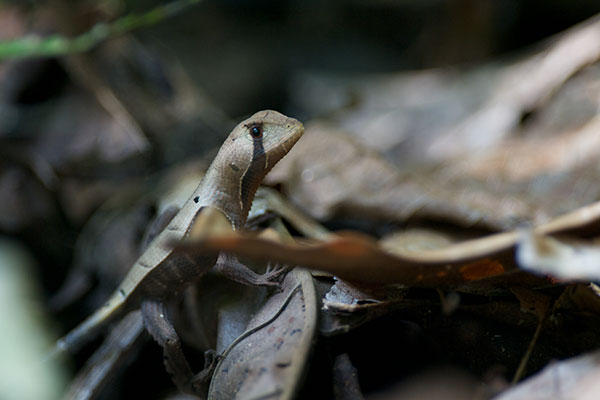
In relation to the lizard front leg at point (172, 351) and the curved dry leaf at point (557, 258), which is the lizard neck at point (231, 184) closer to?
the lizard front leg at point (172, 351)

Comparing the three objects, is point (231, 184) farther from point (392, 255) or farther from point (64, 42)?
point (64, 42)

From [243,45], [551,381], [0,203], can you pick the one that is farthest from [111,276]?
[243,45]

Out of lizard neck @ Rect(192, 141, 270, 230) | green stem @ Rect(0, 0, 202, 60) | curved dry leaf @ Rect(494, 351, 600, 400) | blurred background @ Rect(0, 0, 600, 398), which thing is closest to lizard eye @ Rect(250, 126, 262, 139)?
lizard neck @ Rect(192, 141, 270, 230)

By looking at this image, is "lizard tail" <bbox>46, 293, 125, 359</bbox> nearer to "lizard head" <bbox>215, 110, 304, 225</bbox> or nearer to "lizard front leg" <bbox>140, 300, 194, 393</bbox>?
"lizard front leg" <bbox>140, 300, 194, 393</bbox>

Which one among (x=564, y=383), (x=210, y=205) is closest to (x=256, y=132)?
(x=210, y=205)

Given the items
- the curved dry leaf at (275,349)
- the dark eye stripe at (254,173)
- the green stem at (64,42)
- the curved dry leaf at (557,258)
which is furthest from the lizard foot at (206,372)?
the green stem at (64,42)

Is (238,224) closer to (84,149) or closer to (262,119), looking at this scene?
(262,119)

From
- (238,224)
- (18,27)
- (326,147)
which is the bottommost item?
(326,147)
